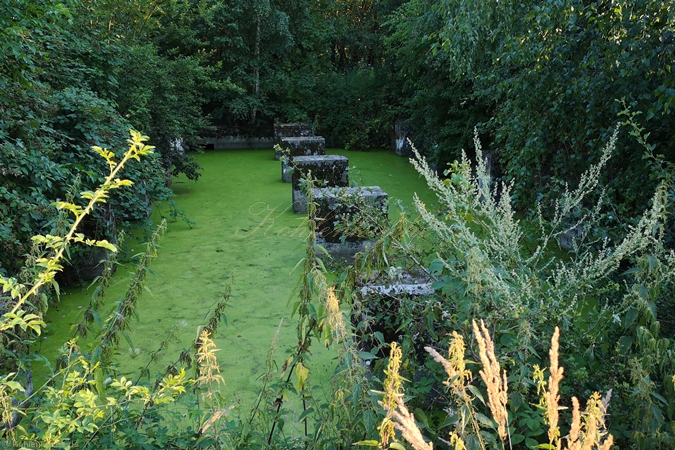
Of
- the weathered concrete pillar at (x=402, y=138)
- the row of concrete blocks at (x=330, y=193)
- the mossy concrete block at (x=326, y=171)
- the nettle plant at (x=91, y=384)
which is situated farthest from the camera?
the weathered concrete pillar at (x=402, y=138)

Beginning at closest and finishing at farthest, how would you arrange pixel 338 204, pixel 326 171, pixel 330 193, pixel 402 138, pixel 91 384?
pixel 91 384 < pixel 338 204 < pixel 330 193 < pixel 326 171 < pixel 402 138

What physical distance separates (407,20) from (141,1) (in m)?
4.18

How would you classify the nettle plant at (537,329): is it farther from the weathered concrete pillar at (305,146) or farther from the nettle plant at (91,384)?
the weathered concrete pillar at (305,146)

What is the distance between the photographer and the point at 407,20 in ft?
31.8

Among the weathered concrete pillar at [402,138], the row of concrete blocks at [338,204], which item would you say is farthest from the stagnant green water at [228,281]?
the weathered concrete pillar at [402,138]

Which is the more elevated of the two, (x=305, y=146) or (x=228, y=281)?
(x=305, y=146)

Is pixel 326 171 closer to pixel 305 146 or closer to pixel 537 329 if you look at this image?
pixel 305 146

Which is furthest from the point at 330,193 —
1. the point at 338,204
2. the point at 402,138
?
the point at 402,138

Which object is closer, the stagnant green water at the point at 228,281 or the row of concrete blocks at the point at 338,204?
the row of concrete blocks at the point at 338,204

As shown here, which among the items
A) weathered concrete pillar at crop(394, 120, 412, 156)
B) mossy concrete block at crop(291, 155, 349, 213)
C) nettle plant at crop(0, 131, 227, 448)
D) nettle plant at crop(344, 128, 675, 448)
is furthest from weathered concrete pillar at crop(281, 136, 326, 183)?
nettle plant at crop(0, 131, 227, 448)

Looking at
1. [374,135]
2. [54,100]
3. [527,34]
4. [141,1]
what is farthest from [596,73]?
[374,135]

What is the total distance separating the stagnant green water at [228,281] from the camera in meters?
3.70

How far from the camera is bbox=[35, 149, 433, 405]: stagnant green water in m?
3.70

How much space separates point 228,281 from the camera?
4.93 m
